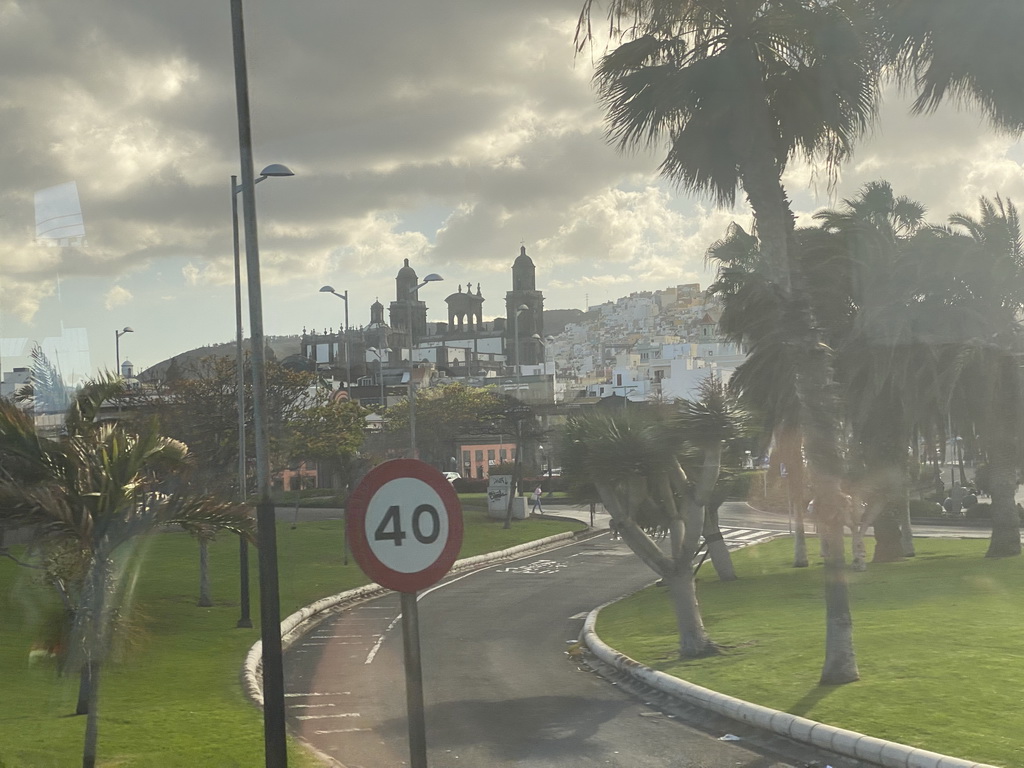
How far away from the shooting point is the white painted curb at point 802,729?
9.16 meters

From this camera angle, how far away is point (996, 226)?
30234 mm

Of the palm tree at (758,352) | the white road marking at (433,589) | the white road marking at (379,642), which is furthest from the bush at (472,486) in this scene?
the white road marking at (379,642)

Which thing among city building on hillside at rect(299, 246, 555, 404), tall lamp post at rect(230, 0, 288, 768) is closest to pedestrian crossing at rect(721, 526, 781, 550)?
tall lamp post at rect(230, 0, 288, 768)

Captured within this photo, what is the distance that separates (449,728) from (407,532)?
7.27m

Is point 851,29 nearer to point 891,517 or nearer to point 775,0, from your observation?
point 775,0

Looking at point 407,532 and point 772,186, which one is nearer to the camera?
point 407,532

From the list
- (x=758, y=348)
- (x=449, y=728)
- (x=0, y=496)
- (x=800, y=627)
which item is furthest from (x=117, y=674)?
(x=758, y=348)

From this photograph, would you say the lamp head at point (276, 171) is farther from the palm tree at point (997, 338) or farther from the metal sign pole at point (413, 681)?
the palm tree at point (997, 338)

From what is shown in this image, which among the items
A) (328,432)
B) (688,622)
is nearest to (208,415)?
(328,432)

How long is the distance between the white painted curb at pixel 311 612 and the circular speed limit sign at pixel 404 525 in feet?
7.96

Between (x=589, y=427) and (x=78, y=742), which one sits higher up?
(x=589, y=427)

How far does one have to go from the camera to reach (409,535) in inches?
209

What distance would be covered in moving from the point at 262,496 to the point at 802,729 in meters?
5.66

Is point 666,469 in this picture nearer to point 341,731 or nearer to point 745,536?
point 341,731
